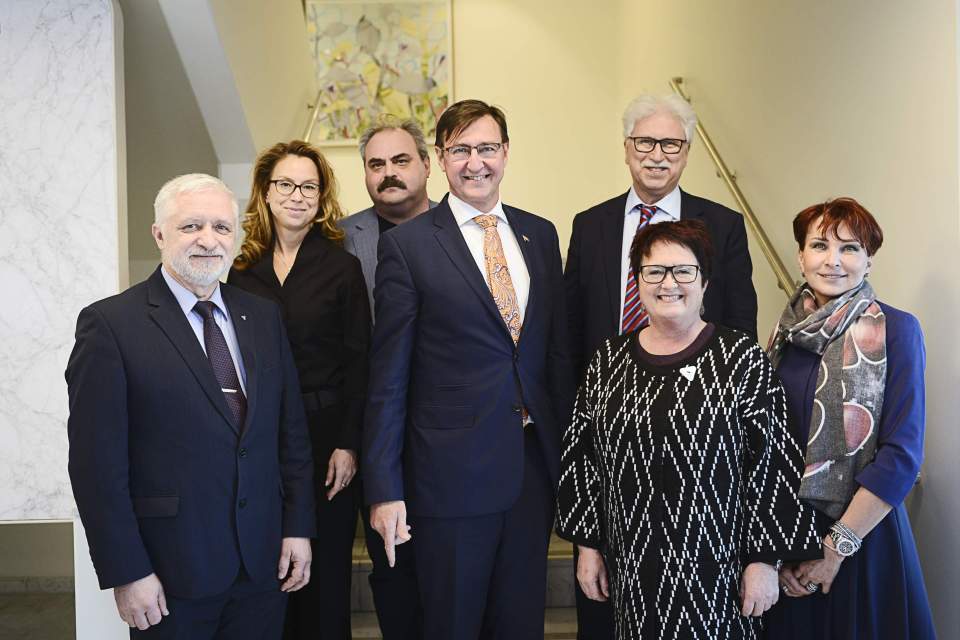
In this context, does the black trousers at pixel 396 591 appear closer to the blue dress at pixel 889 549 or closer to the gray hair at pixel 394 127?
the blue dress at pixel 889 549

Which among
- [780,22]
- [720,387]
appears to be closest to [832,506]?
[720,387]

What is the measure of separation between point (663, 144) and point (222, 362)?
1459mm

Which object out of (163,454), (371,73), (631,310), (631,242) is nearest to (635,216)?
(631,242)

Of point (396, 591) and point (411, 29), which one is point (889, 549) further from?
point (411, 29)

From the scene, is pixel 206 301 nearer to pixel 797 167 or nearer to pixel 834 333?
pixel 834 333

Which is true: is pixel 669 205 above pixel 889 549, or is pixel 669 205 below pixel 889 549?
above

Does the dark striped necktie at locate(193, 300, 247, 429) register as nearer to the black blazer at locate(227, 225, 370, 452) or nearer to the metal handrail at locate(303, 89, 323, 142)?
the black blazer at locate(227, 225, 370, 452)

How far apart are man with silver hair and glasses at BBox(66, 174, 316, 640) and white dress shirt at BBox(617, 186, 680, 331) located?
1091mm

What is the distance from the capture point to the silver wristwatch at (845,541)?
83.6 inches

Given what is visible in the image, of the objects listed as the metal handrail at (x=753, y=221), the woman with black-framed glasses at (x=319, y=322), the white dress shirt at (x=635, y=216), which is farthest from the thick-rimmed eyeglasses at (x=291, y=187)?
the metal handrail at (x=753, y=221)

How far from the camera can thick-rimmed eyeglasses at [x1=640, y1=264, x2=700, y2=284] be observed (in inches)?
81.0

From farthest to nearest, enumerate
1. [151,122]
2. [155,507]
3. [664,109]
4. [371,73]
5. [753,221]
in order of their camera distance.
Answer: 1. [371,73]
2. [753,221]
3. [151,122]
4. [664,109]
5. [155,507]

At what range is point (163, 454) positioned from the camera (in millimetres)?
1957

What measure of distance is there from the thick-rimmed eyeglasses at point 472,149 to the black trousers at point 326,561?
2.77 feet
